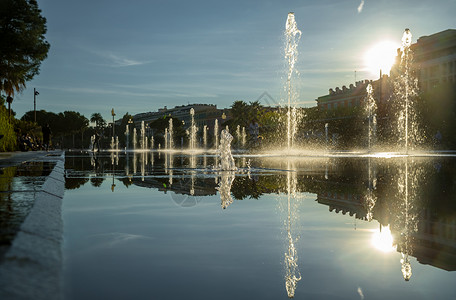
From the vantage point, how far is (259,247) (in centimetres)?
343

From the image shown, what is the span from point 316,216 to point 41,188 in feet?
10.4

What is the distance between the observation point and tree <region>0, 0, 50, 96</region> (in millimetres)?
16016

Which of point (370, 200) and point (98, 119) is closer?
point (370, 200)

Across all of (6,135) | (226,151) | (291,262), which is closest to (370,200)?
(291,262)

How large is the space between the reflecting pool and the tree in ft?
38.8

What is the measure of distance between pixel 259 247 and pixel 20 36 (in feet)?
50.9

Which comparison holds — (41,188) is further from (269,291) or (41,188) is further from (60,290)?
(269,291)

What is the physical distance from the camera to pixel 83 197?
6.54 meters

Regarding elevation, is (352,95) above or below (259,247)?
above

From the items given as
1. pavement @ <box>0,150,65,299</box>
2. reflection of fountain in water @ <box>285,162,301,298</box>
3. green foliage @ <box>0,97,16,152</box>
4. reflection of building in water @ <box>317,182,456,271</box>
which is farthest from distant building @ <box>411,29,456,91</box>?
pavement @ <box>0,150,65,299</box>

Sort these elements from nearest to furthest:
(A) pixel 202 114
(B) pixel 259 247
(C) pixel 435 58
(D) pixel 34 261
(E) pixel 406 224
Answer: (D) pixel 34 261
(B) pixel 259 247
(E) pixel 406 224
(C) pixel 435 58
(A) pixel 202 114

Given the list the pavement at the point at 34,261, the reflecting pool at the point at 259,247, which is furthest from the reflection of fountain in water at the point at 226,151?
the pavement at the point at 34,261

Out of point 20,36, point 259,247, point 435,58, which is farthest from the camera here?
point 435,58

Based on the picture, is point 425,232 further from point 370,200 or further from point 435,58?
point 435,58
